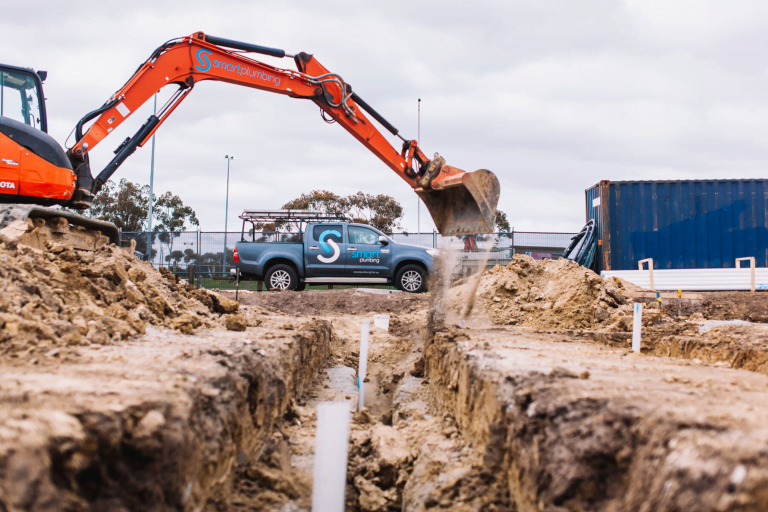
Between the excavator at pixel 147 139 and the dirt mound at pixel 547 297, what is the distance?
1620 millimetres

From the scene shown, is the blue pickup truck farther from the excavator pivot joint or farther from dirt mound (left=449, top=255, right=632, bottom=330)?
the excavator pivot joint

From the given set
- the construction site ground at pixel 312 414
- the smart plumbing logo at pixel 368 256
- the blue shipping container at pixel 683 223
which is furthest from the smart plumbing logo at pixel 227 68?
the blue shipping container at pixel 683 223

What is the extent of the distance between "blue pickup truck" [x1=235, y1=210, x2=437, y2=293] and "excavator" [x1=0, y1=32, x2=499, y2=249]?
4.47m

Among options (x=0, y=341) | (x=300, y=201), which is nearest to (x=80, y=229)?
(x=0, y=341)

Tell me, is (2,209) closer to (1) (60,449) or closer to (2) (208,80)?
(2) (208,80)

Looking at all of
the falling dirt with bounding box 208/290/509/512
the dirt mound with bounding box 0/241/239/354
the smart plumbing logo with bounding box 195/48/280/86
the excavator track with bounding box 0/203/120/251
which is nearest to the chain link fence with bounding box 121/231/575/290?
the smart plumbing logo with bounding box 195/48/280/86

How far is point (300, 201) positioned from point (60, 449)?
31768mm

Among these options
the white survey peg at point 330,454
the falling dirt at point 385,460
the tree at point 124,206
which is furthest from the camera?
the tree at point 124,206

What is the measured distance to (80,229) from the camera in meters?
Result: 6.48

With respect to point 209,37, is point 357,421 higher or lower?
lower

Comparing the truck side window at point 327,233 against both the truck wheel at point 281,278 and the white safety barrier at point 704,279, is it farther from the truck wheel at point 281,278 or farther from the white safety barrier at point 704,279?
the white safety barrier at point 704,279

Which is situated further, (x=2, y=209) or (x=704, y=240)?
(x=704, y=240)

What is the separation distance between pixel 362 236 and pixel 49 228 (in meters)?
8.13

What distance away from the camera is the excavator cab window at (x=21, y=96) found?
6512 mm
